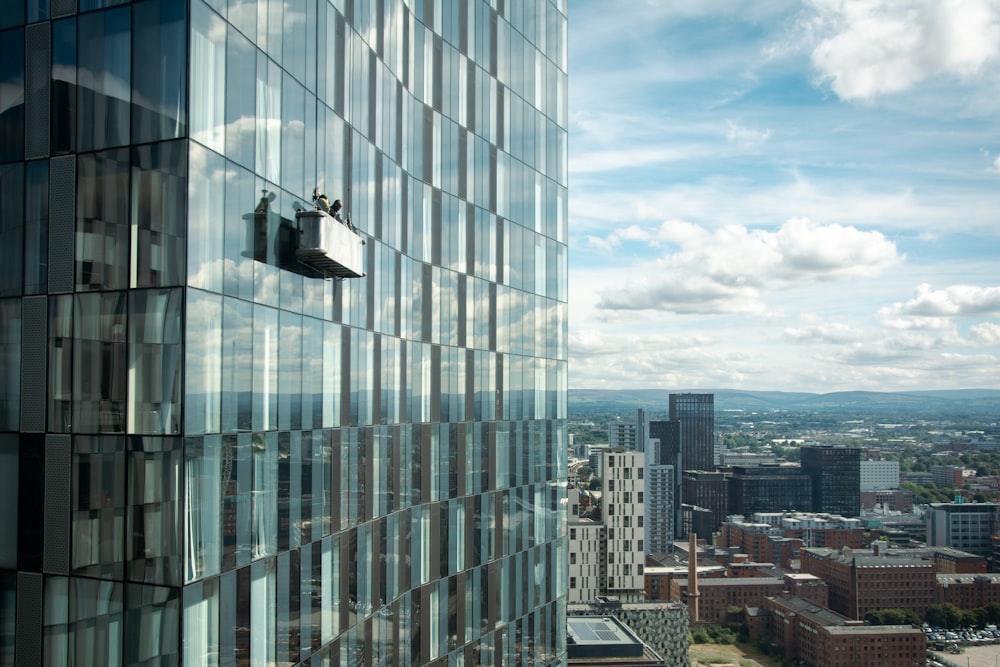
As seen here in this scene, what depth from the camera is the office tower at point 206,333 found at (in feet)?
48.4

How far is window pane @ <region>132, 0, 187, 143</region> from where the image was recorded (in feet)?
48.7

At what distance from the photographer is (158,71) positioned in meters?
14.9

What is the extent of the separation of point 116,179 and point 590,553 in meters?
98.7

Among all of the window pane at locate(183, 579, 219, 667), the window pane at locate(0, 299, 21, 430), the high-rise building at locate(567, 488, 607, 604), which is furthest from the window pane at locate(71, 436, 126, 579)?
the high-rise building at locate(567, 488, 607, 604)

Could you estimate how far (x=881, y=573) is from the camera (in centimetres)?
15738

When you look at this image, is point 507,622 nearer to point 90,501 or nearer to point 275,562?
point 275,562

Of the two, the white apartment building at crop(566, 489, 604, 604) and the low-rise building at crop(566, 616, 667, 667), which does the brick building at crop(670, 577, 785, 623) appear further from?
the low-rise building at crop(566, 616, 667, 667)

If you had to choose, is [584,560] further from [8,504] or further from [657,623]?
[8,504]

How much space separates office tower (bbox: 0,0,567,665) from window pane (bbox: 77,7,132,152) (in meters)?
0.04

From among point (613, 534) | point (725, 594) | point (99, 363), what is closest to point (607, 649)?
point (613, 534)

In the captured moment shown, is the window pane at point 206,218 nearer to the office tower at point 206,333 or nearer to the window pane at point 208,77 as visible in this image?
the office tower at point 206,333

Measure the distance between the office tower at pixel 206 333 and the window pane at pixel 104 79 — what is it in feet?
0.13

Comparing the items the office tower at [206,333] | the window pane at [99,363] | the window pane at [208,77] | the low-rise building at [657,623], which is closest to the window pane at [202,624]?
the office tower at [206,333]

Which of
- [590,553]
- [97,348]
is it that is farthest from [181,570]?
[590,553]
